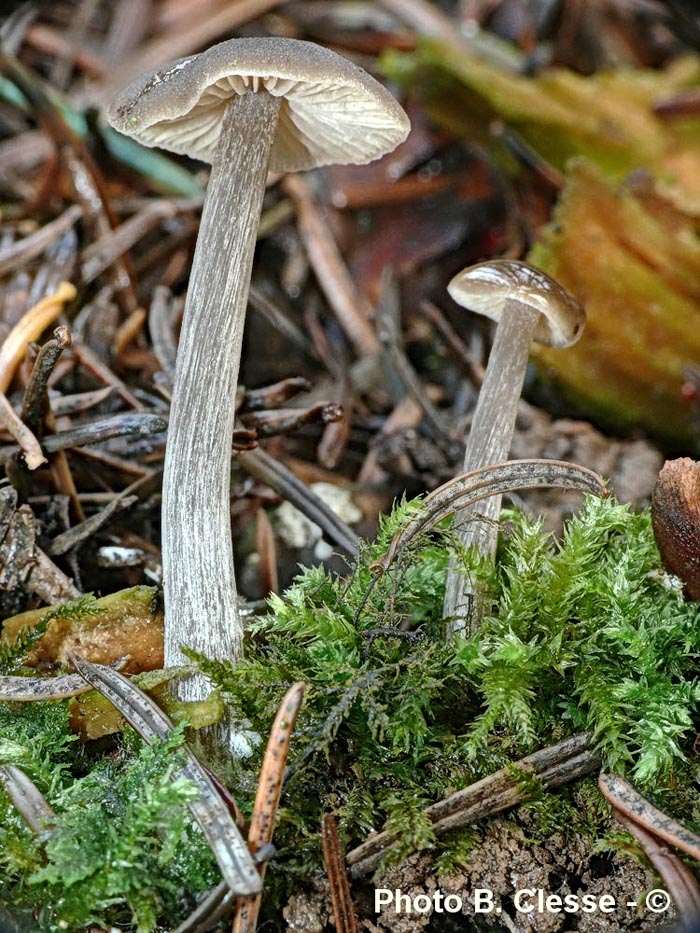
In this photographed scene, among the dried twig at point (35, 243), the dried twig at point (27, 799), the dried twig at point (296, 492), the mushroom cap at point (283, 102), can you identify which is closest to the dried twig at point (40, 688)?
the dried twig at point (27, 799)

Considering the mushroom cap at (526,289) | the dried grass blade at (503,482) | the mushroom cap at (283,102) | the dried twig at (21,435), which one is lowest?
the dried twig at (21,435)

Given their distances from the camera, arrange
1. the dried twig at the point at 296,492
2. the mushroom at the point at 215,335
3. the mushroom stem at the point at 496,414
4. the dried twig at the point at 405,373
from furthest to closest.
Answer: the dried twig at the point at 405,373, the dried twig at the point at 296,492, the mushroom stem at the point at 496,414, the mushroom at the point at 215,335

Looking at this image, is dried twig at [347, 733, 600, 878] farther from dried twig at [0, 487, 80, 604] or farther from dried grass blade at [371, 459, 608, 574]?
dried twig at [0, 487, 80, 604]

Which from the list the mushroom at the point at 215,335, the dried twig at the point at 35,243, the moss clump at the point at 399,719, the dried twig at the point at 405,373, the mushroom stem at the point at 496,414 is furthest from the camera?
the dried twig at the point at 35,243

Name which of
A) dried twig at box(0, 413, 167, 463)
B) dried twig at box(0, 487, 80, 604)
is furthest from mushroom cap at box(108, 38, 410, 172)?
dried twig at box(0, 487, 80, 604)

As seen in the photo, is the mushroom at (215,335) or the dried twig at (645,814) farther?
the mushroom at (215,335)

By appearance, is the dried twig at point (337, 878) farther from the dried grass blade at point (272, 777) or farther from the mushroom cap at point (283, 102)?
the mushroom cap at point (283, 102)

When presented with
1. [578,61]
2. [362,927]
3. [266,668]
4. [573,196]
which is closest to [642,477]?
[573,196]
